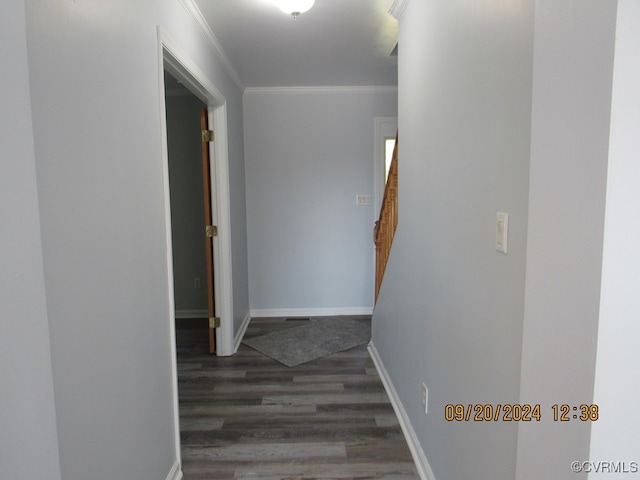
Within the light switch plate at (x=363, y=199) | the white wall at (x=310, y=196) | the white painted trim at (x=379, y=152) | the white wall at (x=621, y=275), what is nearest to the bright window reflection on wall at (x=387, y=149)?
the white painted trim at (x=379, y=152)

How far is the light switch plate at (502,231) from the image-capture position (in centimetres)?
112

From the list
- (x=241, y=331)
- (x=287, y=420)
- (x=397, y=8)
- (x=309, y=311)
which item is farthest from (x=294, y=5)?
(x=309, y=311)

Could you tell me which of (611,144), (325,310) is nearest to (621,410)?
(611,144)

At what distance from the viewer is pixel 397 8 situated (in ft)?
7.77

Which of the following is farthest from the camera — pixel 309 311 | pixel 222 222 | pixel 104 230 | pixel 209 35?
pixel 309 311

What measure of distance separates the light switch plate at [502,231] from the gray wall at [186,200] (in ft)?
12.6

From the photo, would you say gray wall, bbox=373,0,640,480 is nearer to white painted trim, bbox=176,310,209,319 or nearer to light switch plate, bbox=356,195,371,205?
light switch plate, bbox=356,195,371,205

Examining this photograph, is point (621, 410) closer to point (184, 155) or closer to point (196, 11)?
point (196, 11)

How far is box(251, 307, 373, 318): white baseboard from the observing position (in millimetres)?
4586

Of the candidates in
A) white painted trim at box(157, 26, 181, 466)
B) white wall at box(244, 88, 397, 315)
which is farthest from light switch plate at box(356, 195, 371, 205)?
white painted trim at box(157, 26, 181, 466)

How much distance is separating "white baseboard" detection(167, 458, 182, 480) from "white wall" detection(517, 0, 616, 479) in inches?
61.0

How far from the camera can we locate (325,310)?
4609 millimetres

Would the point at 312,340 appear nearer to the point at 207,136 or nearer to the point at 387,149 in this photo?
the point at 207,136

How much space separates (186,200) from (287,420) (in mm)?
2875
